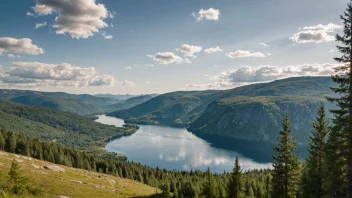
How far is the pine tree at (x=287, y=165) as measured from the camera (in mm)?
44375

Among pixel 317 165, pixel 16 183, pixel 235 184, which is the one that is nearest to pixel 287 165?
pixel 317 165

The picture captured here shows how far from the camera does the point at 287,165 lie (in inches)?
1748

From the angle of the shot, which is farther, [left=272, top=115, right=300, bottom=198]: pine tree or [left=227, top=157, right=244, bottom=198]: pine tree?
[left=227, top=157, right=244, bottom=198]: pine tree

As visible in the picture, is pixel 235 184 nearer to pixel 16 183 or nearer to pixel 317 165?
pixel 317 165

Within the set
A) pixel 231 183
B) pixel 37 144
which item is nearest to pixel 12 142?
pixel 37 144

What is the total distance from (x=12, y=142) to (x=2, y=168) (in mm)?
77395

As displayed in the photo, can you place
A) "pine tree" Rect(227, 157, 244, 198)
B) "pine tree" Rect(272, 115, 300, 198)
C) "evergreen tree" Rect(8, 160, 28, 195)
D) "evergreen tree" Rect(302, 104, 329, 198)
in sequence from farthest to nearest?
"pine tree" Rect(227, 157, 244, 198) → "pine tree" Rect(272, 115, 300, 198) → "evergreen tree" Rect(302, 104, 329, 198) → "evergreen tree" Rect(8, 160, 28, 195)

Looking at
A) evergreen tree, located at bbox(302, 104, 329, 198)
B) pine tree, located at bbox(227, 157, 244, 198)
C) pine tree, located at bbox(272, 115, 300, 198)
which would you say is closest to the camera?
evergreen tree, located at bbox(302, 104, 329, 198)

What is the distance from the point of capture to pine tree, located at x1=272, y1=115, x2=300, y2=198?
146 feet

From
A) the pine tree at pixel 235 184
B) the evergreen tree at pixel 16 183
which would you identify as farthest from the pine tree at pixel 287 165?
the evergreen tree at pixel 16 183

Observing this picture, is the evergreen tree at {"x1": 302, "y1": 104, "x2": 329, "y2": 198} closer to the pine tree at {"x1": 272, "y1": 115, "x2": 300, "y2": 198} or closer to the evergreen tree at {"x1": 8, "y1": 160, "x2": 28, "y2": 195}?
the pine tree at {"x1": 272, "y1": 115, "x2": 300, "y2": 198}

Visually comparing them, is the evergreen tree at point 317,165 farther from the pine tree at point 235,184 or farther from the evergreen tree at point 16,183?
the evergreen tree at point 16,183

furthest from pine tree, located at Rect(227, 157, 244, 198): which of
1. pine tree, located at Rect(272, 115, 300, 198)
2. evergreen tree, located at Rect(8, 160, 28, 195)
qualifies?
evergreen tree, located at Rect(8, 160, 28, 195)

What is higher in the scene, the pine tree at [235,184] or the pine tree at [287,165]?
the pine tree at [287,165]
